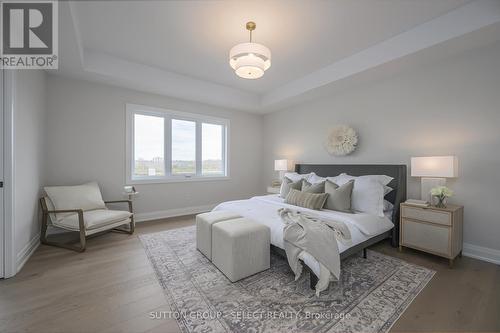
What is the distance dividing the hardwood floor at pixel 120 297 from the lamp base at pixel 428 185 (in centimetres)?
77

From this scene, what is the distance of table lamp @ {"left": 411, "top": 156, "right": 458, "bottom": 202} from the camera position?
7.92 ft

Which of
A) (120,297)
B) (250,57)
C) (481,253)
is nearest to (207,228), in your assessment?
(120,297)

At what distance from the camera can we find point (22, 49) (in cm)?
227

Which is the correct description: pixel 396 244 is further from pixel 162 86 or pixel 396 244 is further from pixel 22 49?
pixel 22 49

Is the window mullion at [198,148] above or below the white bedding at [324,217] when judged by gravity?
above

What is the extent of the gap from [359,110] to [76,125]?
16.1ft

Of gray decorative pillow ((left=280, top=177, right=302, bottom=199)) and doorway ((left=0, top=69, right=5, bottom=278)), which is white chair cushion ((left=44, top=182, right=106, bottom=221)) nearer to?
doorway ((left=0, top=69, right=5, bottom=278))

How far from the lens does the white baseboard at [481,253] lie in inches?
95.2

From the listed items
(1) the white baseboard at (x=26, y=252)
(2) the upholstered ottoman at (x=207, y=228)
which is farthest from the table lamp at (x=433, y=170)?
(1) the white baseboard at (x=26, y=252)

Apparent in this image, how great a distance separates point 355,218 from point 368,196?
0.55 meters

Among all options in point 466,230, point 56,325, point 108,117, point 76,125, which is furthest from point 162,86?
point 466,230

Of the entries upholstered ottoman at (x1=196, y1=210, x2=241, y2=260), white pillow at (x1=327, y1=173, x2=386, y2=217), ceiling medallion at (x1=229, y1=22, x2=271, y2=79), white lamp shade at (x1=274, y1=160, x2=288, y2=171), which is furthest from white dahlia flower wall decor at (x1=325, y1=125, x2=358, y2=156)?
upholstered ottoman at (x1=196, y1=210, x2=241, y2=260)

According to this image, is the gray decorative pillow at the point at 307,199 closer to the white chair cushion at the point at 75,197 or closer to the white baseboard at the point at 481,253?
the white baseboard at the point at 481,253

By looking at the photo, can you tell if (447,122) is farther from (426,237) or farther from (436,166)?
(426,237)
